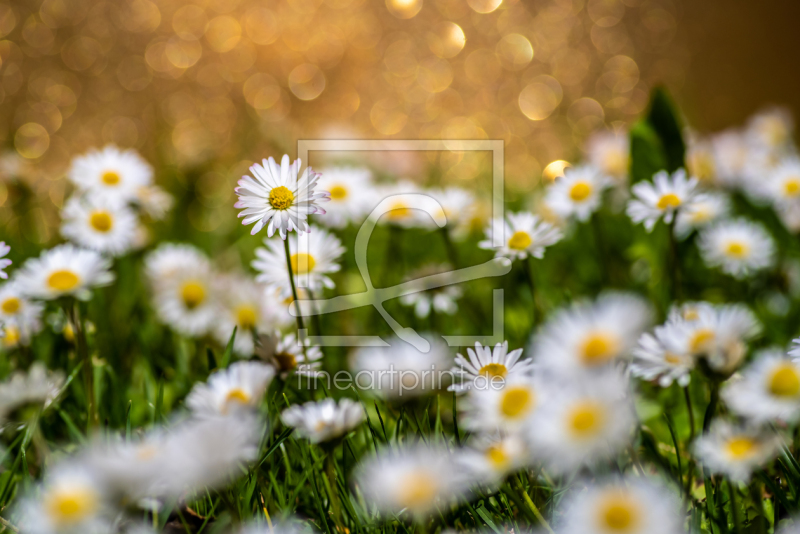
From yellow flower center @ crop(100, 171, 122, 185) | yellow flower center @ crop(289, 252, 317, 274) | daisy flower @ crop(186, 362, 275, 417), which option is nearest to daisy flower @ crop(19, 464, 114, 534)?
daisy flower @ crop(186, 362, 275, 417)

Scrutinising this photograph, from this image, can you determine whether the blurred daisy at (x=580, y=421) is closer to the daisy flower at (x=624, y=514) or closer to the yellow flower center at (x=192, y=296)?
the daisy flower at (x=624, y=514)

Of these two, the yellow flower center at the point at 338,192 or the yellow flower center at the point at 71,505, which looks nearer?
the yellow flower center at the point at 71,505

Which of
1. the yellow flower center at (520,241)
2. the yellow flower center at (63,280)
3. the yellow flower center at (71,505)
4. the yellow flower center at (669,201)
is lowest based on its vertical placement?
the yellow flower center at (71,505)

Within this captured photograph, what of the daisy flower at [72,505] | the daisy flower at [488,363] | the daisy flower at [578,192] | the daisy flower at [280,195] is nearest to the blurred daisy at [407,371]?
the daisy flower at [488,363]

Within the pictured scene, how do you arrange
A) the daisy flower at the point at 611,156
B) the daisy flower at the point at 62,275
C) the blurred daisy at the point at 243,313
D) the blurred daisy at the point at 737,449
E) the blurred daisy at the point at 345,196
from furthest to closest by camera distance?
1. the daisy flower at the point at 611,156
2. the blurred daisy at the point at 345,196
3. the blurred daisy at the point at 243,313
4. the daisy flower at the point at 62,275
5. the blurred daisy at the point at 737,449

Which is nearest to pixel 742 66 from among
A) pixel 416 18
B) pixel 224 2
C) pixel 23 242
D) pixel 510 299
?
pixel 416 18

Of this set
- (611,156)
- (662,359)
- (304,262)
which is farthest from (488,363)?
(611,156)
